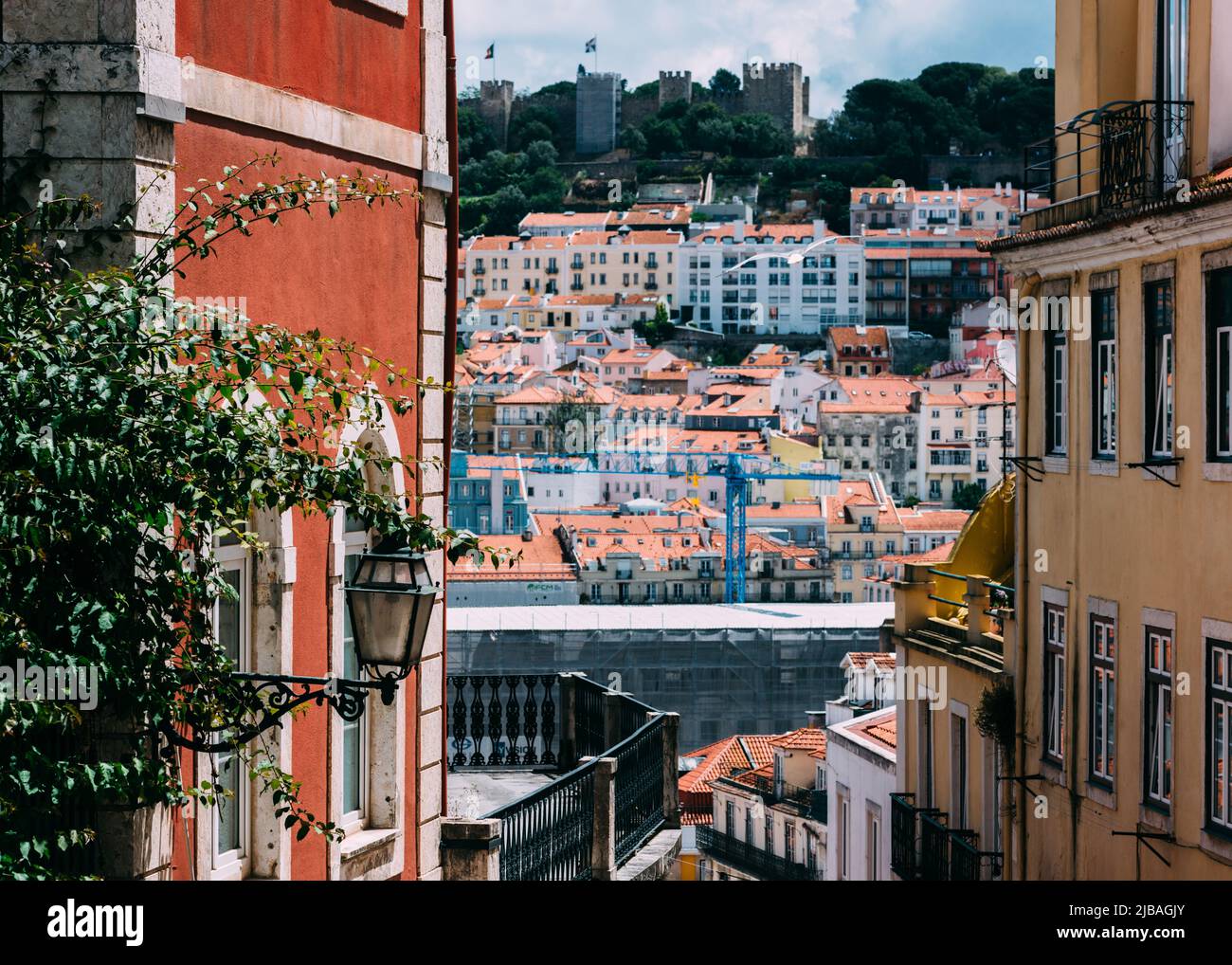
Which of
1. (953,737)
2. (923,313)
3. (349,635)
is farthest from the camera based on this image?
(923,313)

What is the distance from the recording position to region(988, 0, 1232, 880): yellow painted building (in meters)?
9.03

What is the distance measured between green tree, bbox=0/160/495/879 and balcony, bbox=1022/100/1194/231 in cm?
611

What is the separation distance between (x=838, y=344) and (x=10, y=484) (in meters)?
103

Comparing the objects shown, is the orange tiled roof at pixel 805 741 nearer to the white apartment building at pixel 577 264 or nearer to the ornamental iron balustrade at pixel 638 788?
the ornamental iron balustrade at pixel 638 788

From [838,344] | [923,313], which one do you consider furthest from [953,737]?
[923,313]

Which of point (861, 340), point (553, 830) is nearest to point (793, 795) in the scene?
point (553, 830)

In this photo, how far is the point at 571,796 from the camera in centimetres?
757

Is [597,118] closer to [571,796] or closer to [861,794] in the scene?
[861,794]

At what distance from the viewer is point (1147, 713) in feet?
32.0

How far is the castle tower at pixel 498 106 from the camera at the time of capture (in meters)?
148

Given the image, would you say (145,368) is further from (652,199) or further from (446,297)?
(652,199)

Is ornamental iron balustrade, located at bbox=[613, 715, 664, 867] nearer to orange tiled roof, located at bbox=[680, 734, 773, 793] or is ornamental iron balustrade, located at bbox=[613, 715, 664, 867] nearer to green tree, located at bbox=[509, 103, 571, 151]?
orange tiled roof, located at bbox=[680, 734, 773, 793]
